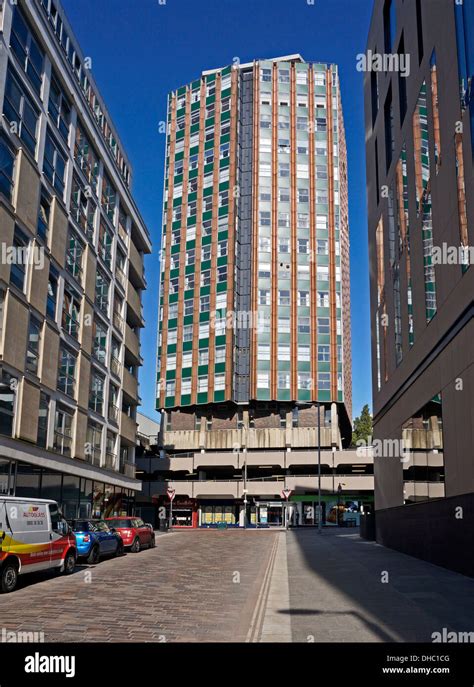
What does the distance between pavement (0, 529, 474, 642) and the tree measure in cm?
8024

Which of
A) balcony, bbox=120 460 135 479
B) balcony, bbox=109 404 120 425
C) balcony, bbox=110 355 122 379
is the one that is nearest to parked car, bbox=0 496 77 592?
balcony, bbox=109 404 120 425

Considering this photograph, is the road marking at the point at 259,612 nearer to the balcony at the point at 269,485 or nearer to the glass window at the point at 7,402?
the glass window at the point at 7,402

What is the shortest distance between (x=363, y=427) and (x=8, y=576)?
9251cm

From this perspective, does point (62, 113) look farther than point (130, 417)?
No

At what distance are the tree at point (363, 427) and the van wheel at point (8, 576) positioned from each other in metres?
86.3

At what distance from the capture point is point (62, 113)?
118 feet

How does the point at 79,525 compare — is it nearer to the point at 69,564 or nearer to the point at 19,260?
the point at 69,564

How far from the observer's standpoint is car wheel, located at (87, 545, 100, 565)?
22281mm

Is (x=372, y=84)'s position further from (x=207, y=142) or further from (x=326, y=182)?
(x=207, y=142)

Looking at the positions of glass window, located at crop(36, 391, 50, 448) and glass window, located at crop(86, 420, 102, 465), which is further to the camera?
glass window, located at crop(86, 420, 102, 465)

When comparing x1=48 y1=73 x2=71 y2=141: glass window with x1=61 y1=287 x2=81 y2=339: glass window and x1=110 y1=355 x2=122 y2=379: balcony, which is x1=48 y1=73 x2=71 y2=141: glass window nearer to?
x1=61 y1=287 x2=81 y2=339: glass window

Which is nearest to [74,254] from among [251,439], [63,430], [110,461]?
[63,430]
